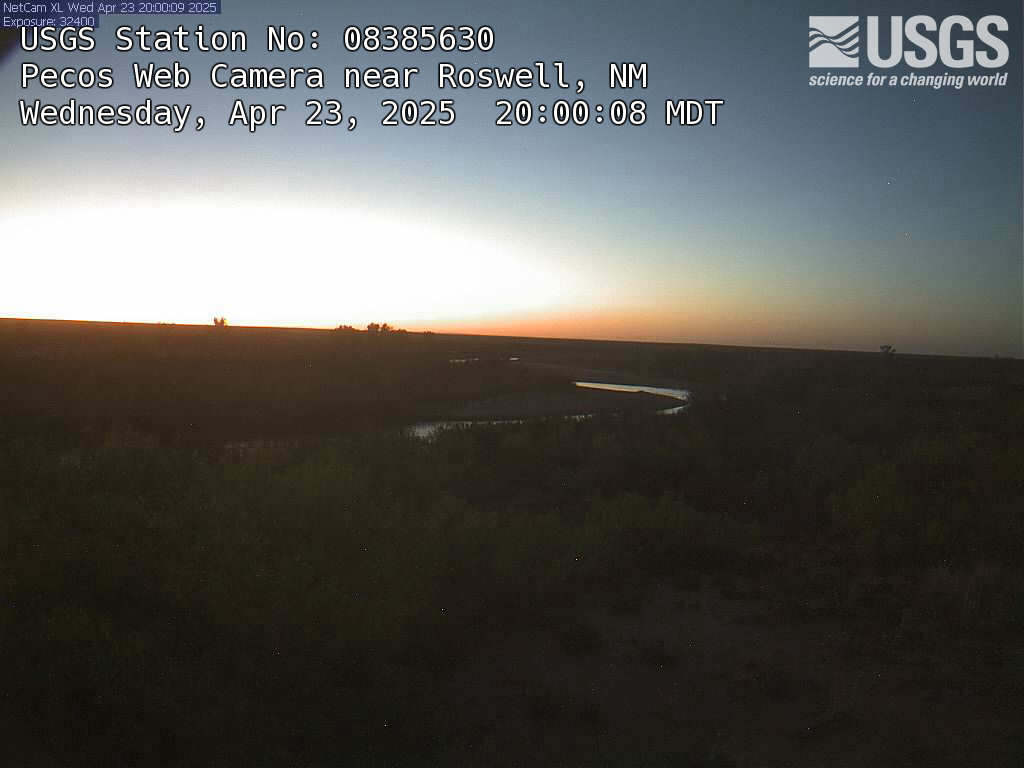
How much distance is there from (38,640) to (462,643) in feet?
11.9

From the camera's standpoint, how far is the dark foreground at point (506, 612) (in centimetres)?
488

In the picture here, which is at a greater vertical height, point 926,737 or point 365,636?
point 365,636

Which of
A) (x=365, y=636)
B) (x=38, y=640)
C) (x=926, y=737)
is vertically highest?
(x=38, y=640)

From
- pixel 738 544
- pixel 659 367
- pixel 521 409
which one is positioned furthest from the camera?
pixel 659 367

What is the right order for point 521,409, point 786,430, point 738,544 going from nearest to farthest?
point 738,544 → point 786,430 → point 521,409

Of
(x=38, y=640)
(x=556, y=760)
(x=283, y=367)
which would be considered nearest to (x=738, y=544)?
(x=556, y=760)

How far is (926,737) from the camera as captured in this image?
5785mm

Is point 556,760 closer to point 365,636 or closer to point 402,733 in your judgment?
point 402,733

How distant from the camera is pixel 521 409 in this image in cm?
3484

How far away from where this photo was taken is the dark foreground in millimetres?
4875

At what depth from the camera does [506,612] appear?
316 inches

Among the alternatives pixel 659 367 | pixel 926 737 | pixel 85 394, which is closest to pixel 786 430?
pixel 926 737

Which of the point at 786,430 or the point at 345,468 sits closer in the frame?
the point at 345,468

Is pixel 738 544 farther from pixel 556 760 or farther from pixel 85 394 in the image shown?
pixel 85 394
